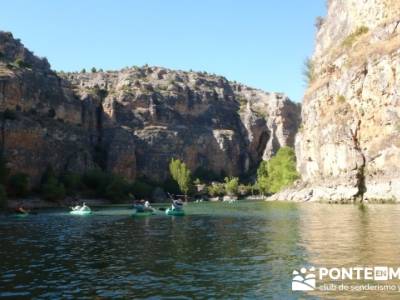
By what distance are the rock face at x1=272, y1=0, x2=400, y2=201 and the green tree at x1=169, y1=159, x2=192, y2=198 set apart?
164ft

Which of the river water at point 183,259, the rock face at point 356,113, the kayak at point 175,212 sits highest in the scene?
the rock face at point 356,113

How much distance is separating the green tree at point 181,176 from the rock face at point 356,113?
50.0 m

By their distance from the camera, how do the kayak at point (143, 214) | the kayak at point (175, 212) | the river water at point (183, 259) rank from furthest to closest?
the kayak at point (143, 214), the kayak at point (175, 212), the river water at point (183, 259)

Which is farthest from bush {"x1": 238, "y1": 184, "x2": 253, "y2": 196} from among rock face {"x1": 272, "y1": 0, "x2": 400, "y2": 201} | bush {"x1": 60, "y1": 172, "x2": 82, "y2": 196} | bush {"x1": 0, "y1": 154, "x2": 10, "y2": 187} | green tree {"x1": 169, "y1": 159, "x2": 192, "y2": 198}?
bush {"x1": 0, "y1": 154, "x2": 10, "y2": 187}

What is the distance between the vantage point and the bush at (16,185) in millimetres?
103062

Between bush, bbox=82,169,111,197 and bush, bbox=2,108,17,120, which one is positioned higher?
bush, bbox=2,108,17,120

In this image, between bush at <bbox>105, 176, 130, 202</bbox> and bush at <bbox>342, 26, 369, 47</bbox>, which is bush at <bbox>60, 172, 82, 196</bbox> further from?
bush at <bbox>342, 26, 369, 47</bbox>

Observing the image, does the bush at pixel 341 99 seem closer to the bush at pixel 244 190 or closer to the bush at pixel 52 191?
the bush at pixel 52 191

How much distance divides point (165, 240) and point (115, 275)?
13775mm

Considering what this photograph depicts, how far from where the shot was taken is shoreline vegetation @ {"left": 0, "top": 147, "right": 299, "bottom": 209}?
104 meters

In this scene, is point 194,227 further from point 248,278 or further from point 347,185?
point 347,185

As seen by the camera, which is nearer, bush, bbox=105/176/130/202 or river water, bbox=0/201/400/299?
river water, bbox=0/201/400/299

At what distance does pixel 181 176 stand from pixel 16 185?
76.5 meters

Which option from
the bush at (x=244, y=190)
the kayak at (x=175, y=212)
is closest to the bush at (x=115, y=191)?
the bush at (x=244, y=190)
